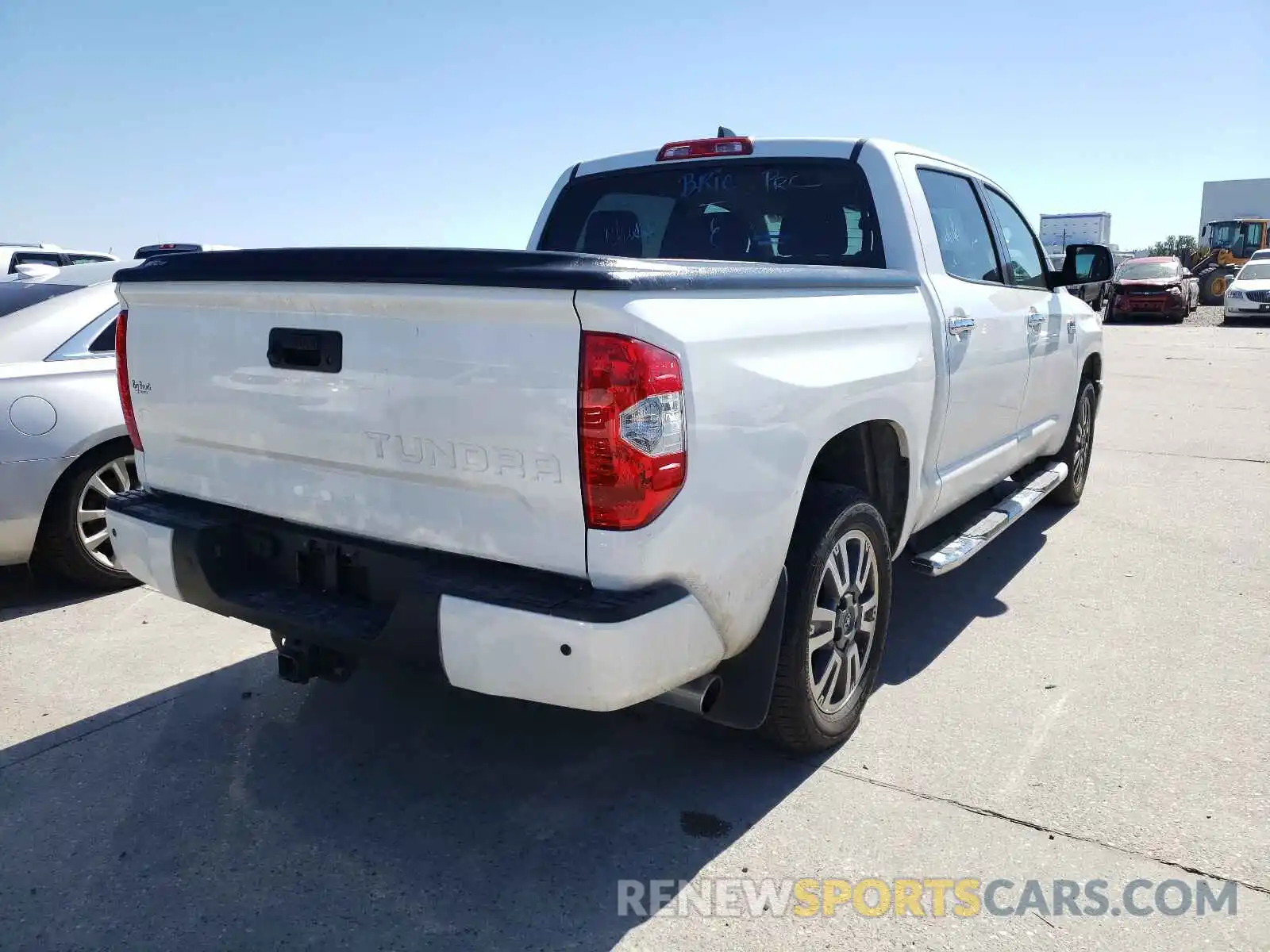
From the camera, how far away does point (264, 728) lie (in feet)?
11.2

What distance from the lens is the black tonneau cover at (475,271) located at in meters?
2.21

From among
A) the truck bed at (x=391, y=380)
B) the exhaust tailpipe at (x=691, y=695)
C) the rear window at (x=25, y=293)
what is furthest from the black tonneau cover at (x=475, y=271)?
the rear window at (x=25, y=293)

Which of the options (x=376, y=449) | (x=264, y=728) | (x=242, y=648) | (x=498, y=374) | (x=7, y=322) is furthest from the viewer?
(x=7, y=322)

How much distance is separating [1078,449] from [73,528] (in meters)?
5.65

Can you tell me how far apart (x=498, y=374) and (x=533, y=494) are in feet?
0.94

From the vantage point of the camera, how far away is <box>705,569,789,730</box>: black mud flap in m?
2.75

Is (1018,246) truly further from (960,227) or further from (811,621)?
(811,621)

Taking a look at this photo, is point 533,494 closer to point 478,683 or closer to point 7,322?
point 478,683

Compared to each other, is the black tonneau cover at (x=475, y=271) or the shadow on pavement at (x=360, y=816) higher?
the black tonneau cover at (x=475, y=271)

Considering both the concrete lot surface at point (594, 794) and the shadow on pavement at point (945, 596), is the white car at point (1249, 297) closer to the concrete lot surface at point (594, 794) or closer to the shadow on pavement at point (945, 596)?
the shadow on pavement at point (945, 596)

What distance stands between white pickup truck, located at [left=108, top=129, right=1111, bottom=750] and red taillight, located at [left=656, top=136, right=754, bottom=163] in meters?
0.43

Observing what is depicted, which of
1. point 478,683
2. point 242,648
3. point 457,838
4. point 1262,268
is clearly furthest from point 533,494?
point 1262,268

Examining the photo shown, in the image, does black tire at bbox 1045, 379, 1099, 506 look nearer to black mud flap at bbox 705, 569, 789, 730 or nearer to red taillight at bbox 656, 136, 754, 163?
red taillight at bbox 656, 136, 754, 163

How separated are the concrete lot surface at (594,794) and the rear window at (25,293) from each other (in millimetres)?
1455
